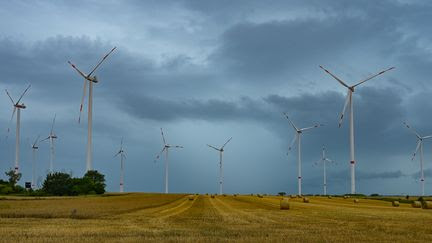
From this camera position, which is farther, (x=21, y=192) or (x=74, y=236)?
(x=21, y=192)

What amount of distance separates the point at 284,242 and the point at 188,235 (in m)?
5.50

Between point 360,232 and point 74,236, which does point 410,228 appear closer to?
point 360,232

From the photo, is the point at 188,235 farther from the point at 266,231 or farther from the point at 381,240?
the point at 381,240

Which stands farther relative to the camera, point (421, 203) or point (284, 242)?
point (421, 203)

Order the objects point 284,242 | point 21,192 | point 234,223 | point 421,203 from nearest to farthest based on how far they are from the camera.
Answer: point 284,242 → point 234,223 → point 421,203 → point 21,192

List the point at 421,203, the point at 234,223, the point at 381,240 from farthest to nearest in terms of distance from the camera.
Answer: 1. the point at 421,203
2. the point at 234,223
3. the point at 381,240

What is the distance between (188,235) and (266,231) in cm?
445

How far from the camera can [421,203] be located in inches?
2778

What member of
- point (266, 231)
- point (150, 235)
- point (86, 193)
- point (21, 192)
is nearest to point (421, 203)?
point (266, 231)

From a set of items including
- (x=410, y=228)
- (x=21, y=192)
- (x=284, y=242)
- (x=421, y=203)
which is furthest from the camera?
(x=21, y=192)

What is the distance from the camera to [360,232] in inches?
1198

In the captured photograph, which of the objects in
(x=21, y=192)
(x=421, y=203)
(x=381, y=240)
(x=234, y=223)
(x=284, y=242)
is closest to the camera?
(x=284, y=242)

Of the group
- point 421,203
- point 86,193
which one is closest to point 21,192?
point 86,193

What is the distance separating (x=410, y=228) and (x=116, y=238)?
1613 cm
